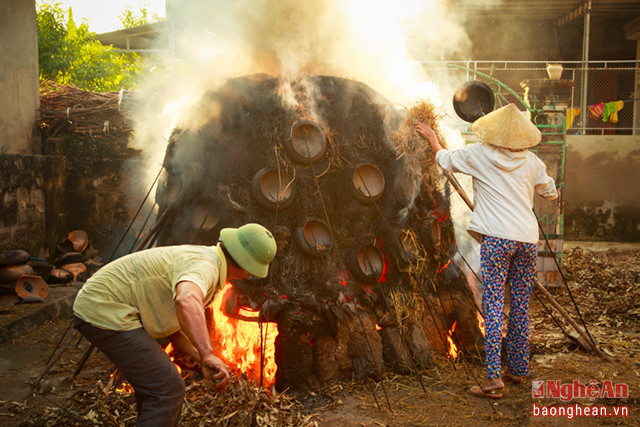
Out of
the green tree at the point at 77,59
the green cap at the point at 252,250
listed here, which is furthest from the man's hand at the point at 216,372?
the green tree at the point at 77,59

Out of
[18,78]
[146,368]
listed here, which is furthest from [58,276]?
[146,368]

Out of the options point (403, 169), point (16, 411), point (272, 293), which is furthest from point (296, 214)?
point (16, 411)

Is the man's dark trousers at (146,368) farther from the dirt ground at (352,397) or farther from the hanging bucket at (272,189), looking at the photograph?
the hanging bucket at (272,189)

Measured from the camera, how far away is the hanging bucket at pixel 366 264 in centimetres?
554

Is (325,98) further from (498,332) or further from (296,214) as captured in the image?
(498,332)

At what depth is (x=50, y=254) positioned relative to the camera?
9117mm

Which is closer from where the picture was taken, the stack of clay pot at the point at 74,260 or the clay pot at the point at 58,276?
the clay pot at the point at 58,276

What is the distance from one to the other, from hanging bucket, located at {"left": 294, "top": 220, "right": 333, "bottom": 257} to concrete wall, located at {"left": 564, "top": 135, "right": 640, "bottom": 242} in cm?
995

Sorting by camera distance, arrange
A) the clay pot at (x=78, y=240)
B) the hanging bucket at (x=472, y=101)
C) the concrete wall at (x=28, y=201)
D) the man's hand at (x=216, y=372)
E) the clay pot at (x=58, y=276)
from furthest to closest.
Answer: the clay pot at (x=78, y=240), the clay pot at (x=58, y=276), the concrete wall at (x=28, y=201), the hanging bucket at (x=472, y=101), the man's hand at (x=216, y=372)

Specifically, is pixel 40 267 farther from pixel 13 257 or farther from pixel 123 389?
pixel 123 389

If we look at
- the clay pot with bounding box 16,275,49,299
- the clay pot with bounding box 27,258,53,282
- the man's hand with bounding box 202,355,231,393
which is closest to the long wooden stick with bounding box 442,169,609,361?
the man's hand with bounding box 202,355,231,393

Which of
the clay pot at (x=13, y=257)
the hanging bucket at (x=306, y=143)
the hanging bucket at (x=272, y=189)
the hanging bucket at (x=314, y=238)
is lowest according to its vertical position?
the clay pot at (x=13, y=257)

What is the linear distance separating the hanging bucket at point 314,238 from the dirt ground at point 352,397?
1365 mm

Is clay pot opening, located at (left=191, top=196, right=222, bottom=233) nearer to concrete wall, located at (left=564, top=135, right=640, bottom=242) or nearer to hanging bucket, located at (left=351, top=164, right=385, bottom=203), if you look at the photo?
hanging bucket, located at (left=351, top=164, right=385, bottom=203)
